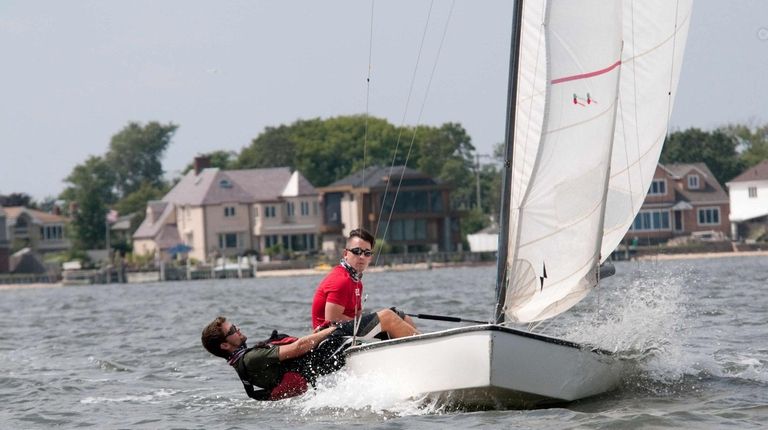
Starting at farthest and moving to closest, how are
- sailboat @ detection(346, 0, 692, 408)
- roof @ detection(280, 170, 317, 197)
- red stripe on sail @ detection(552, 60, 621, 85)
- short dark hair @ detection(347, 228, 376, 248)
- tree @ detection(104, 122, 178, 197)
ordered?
tree @ detection(104, 122, 178, 197) < roof @ detection(280, 170, 317, 197) < short dark hair @ detection(347, 228, 376, 248) < red stripe on sail @ detection(552, 60, 621, 85) < sailboat @ detection(346, 0, 692, 408)

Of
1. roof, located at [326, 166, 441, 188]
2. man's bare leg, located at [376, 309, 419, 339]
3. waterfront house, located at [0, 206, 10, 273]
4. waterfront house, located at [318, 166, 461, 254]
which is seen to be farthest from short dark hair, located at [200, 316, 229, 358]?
waterfront house, located at [0, 206, 10, 273]

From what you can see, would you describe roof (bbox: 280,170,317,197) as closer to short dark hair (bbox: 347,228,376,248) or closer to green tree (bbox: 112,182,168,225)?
green tree (bbox: 112,182,168,225)

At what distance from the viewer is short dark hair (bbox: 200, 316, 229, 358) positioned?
12.2 meters

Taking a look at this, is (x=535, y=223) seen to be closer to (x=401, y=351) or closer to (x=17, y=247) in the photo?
(x=401, y=351)

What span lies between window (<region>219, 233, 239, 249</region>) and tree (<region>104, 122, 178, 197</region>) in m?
49.5

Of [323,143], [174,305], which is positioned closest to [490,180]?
[323,143]

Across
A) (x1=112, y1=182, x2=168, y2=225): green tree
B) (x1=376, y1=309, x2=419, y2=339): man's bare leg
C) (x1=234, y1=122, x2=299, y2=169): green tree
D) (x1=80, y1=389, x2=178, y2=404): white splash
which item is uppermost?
(x1=234, y1=122, x2=299, y2=169): green tree

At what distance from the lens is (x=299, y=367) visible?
40.9 ft

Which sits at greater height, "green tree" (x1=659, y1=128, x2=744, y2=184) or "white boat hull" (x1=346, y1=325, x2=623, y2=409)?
"green tree" (x1=659, y1=128, x2=744, y2=184)

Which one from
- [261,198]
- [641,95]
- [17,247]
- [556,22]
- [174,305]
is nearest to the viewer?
[556,22]

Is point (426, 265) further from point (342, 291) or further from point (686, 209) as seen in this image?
point (342, 291)

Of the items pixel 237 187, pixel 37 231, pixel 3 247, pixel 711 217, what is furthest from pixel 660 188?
pixel 37 231

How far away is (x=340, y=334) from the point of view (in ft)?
39.5

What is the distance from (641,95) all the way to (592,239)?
160 cm
